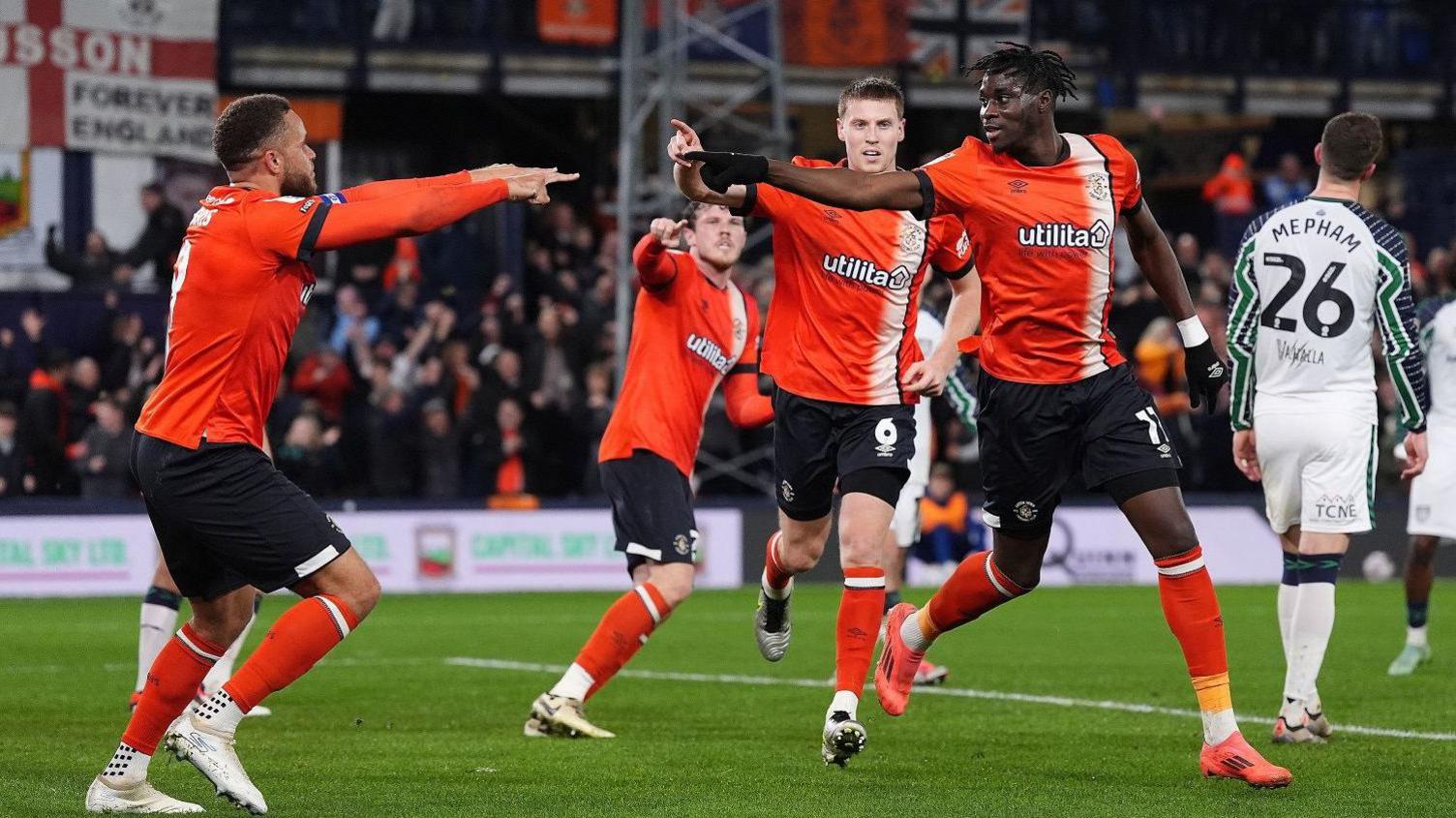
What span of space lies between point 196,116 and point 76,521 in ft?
18.0

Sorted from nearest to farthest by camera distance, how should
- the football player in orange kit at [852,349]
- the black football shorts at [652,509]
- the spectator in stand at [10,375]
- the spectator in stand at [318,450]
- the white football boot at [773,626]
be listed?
the football player in orange kit at [852,349], the black football shorts at [652,509], the white football boot at [773,626], the spectator in stand at [318,450], the spectator in stand at [10,375]

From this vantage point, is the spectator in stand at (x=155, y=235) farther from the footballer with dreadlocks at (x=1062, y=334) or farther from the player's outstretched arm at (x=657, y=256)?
the footballer with dreadlocks at (x=1062, y=334)

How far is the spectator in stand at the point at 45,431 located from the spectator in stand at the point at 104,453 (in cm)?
19

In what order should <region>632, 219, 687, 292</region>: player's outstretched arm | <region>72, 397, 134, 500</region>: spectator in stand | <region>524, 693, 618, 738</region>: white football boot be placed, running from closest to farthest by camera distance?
1. <region>632, 219, 687, 292</region>: player's outstretched arm
2. <region>524, 693, 618, 738</region>: white football boot
3. <region>72, 397, 134, 500</region>: spectator in stand

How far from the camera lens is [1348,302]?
8688 millimetres

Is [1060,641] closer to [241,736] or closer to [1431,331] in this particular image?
[1431,331]

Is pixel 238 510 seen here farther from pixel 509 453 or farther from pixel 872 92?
pixel 509 453

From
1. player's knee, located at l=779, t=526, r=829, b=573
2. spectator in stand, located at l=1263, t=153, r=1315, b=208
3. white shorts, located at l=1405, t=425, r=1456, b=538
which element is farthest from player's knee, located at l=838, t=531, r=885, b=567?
spectator in stand, located at l=1263, t=153, r=1315, b=208

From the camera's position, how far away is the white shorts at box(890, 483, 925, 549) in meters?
11.7

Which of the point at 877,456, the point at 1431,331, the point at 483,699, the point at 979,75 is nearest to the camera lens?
the point at 979,75

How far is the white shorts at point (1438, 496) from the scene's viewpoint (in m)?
11.5

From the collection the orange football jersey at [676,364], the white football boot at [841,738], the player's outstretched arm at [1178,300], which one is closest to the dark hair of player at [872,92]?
the orange football jersey at [676,364]

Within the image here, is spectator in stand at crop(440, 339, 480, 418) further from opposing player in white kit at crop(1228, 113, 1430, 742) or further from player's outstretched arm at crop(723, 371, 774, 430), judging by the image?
opposing player in white kit at crop(1228, 113, 1430, 742)

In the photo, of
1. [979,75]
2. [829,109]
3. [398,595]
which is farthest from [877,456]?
[829,109]
